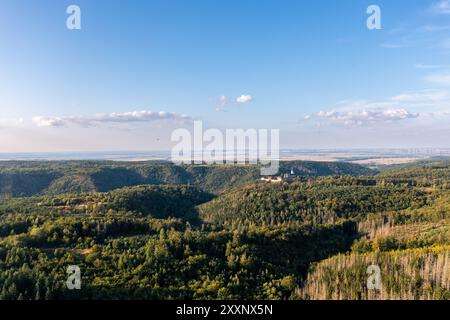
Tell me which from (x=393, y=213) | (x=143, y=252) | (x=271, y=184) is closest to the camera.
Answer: (x=143, y=252)

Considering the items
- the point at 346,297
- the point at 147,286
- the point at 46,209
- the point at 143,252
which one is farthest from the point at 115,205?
the point at 346,297

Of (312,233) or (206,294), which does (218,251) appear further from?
(312,233)

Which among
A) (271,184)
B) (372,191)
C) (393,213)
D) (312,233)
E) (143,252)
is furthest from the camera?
(271,184)

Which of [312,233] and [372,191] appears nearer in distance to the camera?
[312,233]

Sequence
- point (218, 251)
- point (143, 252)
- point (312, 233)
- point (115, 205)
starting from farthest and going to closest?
point (115, 205) < point (312, 233) < point (218, 251) < point (143, 252)
